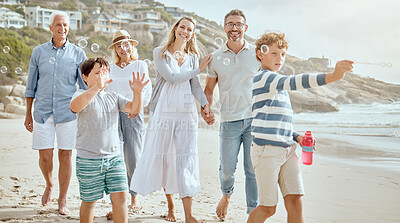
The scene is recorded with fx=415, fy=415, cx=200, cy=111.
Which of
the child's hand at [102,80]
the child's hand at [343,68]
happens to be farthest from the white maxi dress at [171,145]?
the child's hand at [343,68]

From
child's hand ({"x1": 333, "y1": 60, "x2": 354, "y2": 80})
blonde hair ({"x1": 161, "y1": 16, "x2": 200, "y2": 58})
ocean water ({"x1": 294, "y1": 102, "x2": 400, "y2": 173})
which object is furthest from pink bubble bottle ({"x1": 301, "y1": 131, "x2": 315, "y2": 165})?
ocean water ({"x1": 294, "y1": 102, "x2": 400, "y2": 173})

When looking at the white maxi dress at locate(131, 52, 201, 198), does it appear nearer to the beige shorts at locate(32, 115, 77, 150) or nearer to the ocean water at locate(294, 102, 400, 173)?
the beige shorts at locate(32, 115, 77, 150)

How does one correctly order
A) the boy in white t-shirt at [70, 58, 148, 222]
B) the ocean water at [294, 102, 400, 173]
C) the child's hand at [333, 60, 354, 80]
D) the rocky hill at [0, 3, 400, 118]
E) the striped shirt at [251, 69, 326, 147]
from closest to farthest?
the child's hand at [333, 60, 354, 80] → the striped shirt at [251, 69, 326, 147] → the boy in white t-shirt at [70, 58, 148, 222] → the ocean water at [294, 102, 400, 173] → the rocky hill at [0, 3, 400, 118]

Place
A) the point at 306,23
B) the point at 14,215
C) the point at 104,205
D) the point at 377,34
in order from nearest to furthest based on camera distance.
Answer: the point at 14,215 < the point at 104,205 < the point at 377,34 < the point at 306,23

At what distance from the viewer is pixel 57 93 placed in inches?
147

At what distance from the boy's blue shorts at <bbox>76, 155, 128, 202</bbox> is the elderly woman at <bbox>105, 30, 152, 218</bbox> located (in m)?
0.92

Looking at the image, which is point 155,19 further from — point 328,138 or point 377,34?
point 328,138

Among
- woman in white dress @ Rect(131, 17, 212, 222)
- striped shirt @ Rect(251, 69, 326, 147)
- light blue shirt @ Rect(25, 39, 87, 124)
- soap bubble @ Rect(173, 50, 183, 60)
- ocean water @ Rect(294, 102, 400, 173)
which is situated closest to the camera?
striped shirt @ Rect(251, 69, 326, 147)

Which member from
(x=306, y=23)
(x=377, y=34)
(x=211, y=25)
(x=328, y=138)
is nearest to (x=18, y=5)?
(x=211, y=25)

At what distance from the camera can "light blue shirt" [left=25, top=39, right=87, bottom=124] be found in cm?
372

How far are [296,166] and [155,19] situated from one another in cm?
4741

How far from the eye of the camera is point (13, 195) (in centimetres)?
417

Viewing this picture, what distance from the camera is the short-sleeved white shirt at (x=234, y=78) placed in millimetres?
3424

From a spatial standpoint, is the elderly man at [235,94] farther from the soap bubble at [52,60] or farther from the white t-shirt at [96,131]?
the soap bubble at [52,60]
